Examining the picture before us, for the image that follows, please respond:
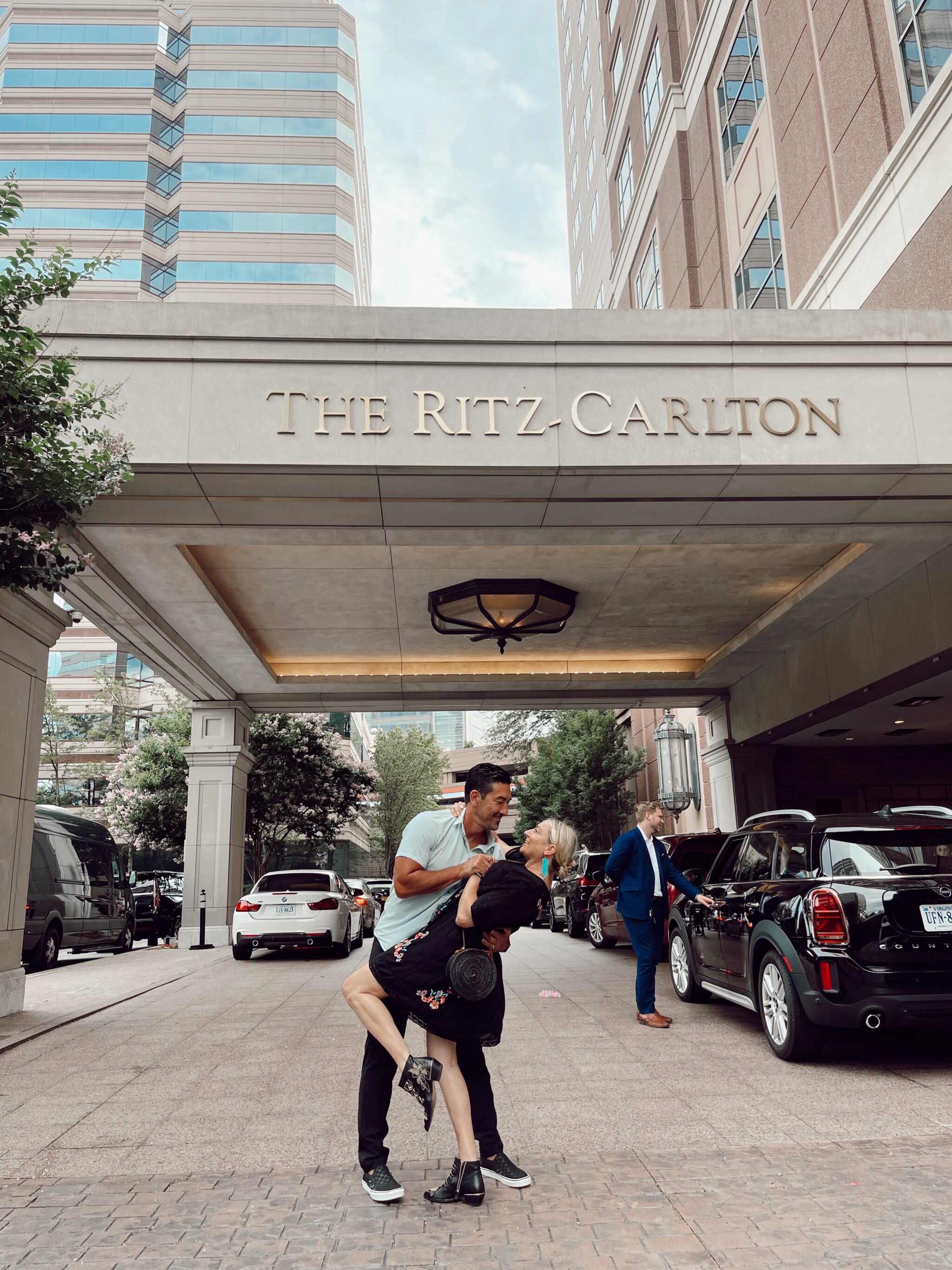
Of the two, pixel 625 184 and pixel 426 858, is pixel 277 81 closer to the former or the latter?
pixel 625 184

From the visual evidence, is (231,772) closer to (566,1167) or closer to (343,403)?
(343,403)

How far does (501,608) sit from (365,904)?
10970 millimetres

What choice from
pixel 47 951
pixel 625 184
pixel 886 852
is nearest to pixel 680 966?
pixel 886 852

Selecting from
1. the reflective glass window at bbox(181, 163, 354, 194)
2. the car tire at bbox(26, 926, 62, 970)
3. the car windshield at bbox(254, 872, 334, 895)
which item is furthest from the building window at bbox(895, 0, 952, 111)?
the reflective glass window at bbox(181, 163, 354, 194)

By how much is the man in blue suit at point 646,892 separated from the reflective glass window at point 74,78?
7193cm

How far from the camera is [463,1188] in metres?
3.77

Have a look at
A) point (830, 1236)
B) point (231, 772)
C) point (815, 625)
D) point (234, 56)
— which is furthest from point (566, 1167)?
point (234, 56)

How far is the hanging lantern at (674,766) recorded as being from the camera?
2472cm

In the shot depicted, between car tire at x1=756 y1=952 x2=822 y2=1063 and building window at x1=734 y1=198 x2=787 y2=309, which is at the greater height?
building window at x1=734 y1=198 x2=787 y2=309

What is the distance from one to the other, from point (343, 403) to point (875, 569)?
6.67m

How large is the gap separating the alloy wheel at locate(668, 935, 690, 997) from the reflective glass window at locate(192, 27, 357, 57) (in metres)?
70.4

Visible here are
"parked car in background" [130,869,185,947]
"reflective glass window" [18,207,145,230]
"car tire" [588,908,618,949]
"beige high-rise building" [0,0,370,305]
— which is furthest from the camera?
"reflective glass window" [18,207,145,230]

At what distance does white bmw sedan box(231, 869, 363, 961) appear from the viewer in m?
14.7

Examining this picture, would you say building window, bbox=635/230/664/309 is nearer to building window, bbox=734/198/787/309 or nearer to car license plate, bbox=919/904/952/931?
building window, bbox=734/198/787/309
